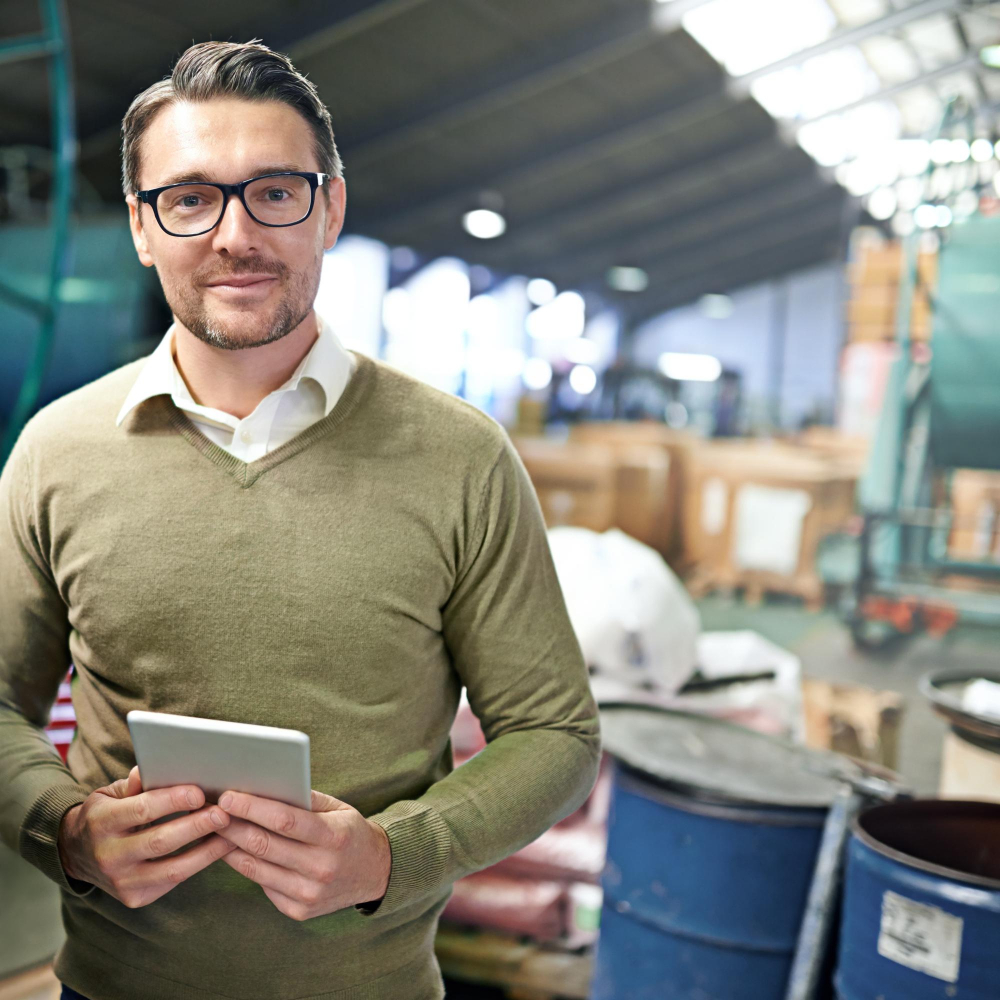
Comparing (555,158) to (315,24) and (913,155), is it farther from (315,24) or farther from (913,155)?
(913,155)

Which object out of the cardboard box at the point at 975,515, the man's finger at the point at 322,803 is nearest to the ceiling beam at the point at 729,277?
the cardboard box at the point at 975,515

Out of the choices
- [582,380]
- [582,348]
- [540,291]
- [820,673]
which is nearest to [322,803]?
[820,673]

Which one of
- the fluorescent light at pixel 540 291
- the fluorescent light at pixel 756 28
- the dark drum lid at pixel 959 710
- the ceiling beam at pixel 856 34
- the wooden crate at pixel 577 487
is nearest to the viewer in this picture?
the dark drum lid at pixel 959 710

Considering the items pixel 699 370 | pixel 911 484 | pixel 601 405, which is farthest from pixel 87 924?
pixel 699 370

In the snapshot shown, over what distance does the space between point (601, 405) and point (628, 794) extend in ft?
16.6

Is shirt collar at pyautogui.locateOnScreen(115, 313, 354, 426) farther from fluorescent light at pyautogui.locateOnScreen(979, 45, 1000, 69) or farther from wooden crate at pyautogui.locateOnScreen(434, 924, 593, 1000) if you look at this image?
fluorescent light at pyautogui.locateOnScreen(979, 45, 1000, 69)

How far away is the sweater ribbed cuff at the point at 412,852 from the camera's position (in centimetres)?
115

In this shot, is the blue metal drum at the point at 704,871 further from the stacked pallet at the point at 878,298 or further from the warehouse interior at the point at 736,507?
the stacked pallet at the point at 878,298

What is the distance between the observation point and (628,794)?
2416mm

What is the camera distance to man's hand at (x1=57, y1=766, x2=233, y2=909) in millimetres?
1077

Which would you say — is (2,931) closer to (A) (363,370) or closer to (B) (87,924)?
(B) (87,924)

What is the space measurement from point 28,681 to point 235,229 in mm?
666

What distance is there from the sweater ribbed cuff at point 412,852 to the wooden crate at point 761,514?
2901 mm

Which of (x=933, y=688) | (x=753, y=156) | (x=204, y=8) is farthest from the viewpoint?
(x=753, y=156)
